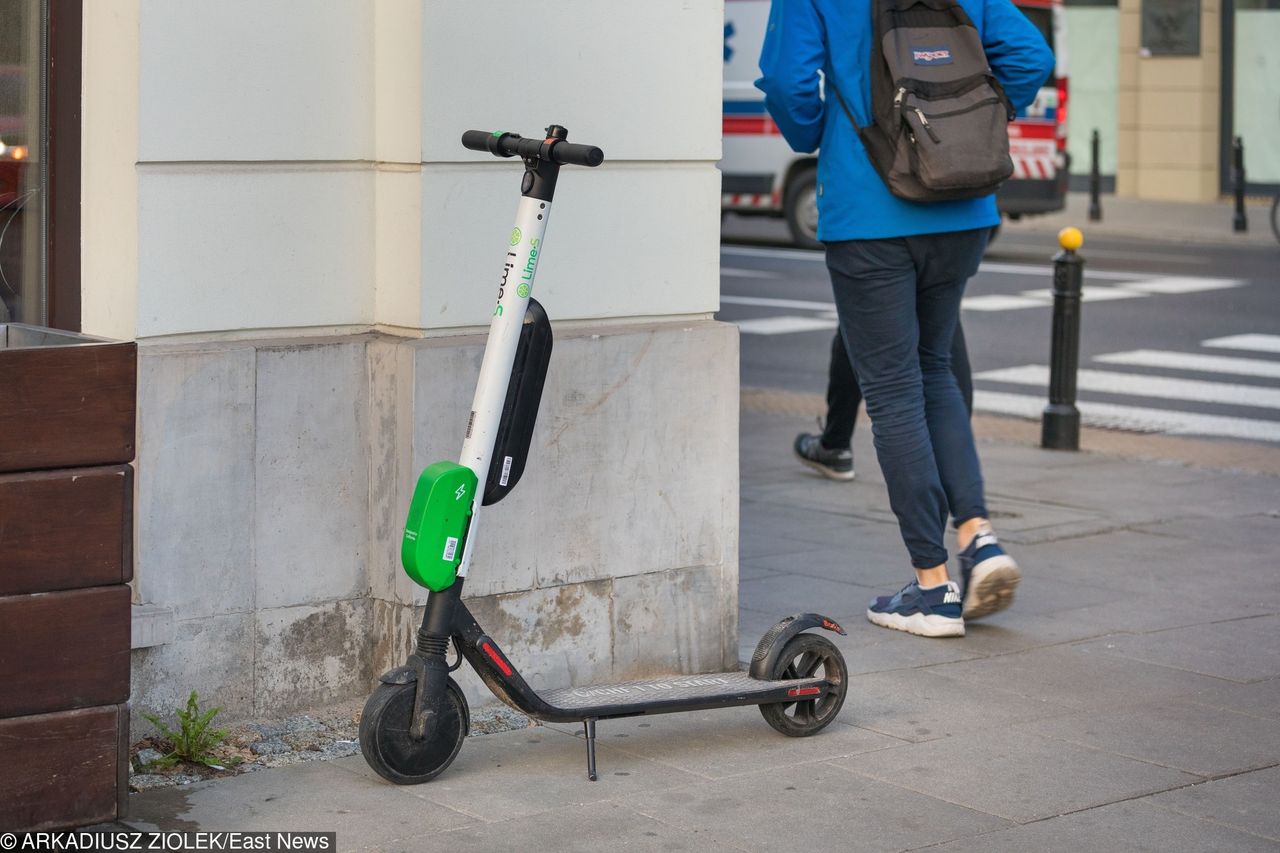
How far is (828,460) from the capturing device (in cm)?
837

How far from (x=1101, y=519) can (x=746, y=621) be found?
2.36 metres

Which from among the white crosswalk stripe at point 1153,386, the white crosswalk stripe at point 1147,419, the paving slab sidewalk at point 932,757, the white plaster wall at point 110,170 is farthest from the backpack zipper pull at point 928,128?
the white crosswalk stripe at point 1153,386

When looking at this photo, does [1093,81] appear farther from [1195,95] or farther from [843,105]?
[843,105]

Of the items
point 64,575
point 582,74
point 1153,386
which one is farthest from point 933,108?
point 1153,386

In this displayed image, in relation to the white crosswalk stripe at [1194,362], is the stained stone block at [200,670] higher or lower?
lower

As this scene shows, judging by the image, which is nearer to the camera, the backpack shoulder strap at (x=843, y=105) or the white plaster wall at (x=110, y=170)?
the white plaster wall at (x=110, y=170)

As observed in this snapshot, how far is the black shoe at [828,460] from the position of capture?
8.36m

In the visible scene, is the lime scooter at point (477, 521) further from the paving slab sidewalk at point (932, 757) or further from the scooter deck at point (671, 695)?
the paving slab sidewalk at point (932, 757)

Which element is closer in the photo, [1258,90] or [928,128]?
[928,128]

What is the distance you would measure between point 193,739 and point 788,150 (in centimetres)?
1686

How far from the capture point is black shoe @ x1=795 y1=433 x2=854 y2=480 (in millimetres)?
8359

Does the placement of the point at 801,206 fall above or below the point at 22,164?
above

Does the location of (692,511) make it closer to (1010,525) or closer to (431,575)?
(431,575)

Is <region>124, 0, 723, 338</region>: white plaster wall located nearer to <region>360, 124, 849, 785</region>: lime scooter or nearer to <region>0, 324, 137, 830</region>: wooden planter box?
<region>360, 124, 849, 785</region>: lime scooter
